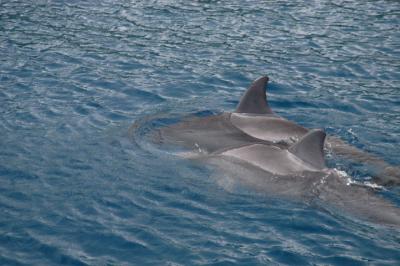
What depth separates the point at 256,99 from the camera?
44.4 feet

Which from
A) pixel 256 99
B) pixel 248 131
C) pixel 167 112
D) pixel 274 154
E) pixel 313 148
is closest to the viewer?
pixel 313 148

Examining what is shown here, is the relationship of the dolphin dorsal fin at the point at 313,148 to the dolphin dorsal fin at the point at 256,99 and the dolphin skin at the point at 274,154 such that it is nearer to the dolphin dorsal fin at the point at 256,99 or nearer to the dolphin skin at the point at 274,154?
the dolphin skin at the point at 274,154

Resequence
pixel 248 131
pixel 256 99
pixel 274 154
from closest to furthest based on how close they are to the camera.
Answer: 1. pixel 274 154
2. pixel 248 131
3. pixel 256 99

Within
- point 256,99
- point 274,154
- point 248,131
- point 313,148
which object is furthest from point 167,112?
point 313,148

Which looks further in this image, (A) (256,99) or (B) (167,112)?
(B) (167,112)

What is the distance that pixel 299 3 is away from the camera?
2359 cm

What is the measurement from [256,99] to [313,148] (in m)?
2.75

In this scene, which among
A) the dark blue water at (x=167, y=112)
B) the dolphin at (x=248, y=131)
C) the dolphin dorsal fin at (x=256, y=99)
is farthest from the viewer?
the dolphin dorsal fin at (x=256, y=99)

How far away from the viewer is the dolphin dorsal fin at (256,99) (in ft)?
44.1

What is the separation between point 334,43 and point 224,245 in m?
11.6

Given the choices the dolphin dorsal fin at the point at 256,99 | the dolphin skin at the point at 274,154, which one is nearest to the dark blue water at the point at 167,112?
the dolphin skin at the point at 274,154

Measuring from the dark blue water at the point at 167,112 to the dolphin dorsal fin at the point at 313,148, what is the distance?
0.82 m

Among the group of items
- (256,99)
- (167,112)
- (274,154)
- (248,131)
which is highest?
(256,99)

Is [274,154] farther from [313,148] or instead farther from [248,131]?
[248,131]
